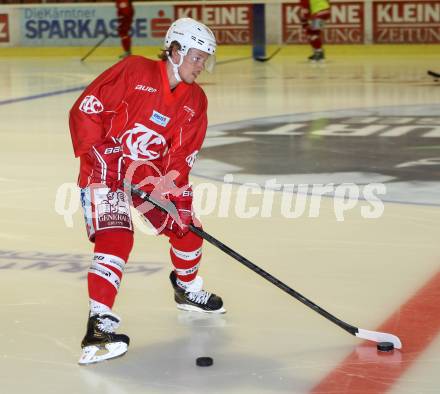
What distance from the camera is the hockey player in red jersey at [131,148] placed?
374 centimetres

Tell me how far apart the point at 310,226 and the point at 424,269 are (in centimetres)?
96

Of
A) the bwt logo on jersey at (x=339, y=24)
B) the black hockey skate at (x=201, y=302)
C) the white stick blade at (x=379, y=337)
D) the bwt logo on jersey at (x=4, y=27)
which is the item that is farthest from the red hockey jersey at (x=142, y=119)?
the bwt logo on jersey at (x=4, y=27)

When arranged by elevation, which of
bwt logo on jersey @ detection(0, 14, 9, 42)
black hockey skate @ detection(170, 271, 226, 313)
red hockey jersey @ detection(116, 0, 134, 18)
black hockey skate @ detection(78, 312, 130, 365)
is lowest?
bwt logo on jersey @ detection(0, 14, 9, 42)

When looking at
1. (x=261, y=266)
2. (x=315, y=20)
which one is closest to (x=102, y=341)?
(x=261, y=266)

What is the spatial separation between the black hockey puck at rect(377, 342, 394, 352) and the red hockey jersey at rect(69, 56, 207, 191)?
0.88 m

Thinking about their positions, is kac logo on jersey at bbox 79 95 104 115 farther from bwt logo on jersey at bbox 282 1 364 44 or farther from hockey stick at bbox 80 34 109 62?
hockey stick at bbox 80 34 109 62

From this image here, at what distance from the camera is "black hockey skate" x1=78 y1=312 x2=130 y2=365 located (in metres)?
3.69

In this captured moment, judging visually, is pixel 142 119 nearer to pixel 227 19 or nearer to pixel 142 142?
pixel 142 142

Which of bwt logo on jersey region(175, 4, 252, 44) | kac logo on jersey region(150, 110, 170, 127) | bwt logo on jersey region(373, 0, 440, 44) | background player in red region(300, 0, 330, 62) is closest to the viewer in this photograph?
kac logo on jersey region(150, 110, 170, 127)

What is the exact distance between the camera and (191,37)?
A: 3.85 metres

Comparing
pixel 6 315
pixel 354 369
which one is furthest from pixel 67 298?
pixel 354 369

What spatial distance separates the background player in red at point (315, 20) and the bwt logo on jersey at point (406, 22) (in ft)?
3.95

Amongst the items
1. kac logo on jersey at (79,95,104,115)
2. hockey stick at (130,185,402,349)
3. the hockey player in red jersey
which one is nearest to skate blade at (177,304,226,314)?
the hockey player in red jersey

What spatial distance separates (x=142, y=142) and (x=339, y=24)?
1409cm
